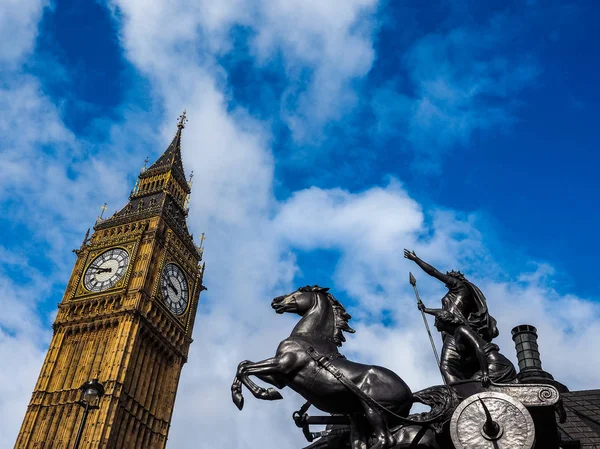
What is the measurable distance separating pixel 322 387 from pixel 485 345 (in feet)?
8.97

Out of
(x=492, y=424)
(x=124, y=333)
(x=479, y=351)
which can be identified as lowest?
(x=492, y=424)

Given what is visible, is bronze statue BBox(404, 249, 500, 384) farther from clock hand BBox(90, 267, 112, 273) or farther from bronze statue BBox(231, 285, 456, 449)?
clock hand BBox(90, 267, 112, 273)

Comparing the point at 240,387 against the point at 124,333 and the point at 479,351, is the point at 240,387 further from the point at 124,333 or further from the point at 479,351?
the point at 124,333

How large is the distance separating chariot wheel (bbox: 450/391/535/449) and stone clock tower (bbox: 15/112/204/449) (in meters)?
43.1

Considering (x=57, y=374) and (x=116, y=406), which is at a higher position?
(x=57, y=374)

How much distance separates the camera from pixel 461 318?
31.8ft

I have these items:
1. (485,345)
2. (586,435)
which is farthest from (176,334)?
(485,345)

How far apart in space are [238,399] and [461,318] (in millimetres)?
3606

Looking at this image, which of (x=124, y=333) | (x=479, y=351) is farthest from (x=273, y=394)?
(x=124, y=333)

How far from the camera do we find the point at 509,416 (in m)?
7.19

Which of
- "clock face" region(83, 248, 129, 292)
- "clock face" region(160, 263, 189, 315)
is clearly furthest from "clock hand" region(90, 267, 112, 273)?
"clock face" region(160, 263, 189, 315)

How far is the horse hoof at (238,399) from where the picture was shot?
25.6 ft

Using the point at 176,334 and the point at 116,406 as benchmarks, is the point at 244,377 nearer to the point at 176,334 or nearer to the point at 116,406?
the point at 116,406

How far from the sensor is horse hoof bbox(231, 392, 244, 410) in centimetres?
780
